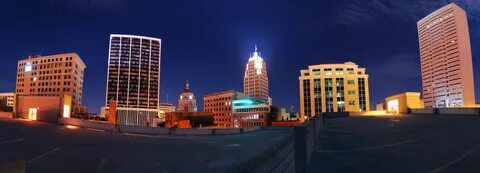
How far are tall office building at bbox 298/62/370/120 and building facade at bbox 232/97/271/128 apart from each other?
19.4 m

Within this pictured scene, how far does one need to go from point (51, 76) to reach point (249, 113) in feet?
294

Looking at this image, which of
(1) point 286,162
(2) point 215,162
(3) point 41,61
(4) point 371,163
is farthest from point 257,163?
(3) point 41,61

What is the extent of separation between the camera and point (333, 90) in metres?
134

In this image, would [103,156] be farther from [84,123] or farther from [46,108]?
[46,108]

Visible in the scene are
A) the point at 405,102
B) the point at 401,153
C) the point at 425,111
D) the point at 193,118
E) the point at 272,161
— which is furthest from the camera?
the point at 193,118

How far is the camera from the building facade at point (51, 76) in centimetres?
15462

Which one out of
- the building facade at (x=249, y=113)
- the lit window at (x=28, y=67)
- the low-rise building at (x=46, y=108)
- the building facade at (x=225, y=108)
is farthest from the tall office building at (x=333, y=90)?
the lit window at (x=28, y=67)

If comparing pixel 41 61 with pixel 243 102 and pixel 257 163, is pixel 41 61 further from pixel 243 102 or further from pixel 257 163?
pixel 257 163

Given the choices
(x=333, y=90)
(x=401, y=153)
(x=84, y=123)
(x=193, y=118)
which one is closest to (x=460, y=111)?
(x=401, y=153)

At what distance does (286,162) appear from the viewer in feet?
28.3

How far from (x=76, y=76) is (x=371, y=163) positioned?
16798cm

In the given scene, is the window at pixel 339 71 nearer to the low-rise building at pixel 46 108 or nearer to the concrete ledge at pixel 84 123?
the low-rise building at pixel 46 108

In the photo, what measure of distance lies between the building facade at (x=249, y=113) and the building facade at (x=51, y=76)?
235ft

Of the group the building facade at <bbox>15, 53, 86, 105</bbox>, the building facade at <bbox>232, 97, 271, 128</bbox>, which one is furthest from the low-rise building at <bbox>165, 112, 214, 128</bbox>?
the building facade at <bbox>15, 53, 86, 105</bbox>
